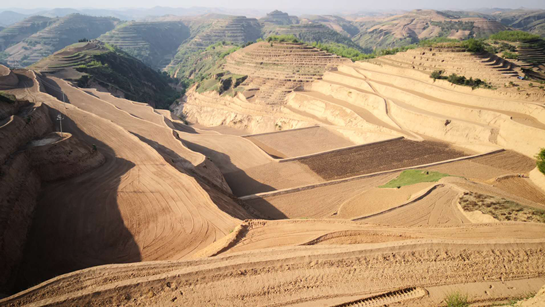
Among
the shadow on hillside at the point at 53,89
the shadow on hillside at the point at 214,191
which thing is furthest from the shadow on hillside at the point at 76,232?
the shadow on hillside at the point at 53,89

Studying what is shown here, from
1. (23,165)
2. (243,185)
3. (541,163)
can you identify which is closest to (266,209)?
(243,185)

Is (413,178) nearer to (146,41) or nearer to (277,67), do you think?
(277,67)

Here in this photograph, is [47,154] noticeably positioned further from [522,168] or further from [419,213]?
[522,168]

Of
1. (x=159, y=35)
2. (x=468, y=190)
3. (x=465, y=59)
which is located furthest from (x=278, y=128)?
(x=159, y=35)

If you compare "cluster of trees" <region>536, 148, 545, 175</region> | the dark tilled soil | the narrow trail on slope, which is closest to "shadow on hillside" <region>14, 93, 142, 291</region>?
the narrow trail on slope

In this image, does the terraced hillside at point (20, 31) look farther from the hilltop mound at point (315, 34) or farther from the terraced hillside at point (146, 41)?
the hilltop mound at point (315, 34)

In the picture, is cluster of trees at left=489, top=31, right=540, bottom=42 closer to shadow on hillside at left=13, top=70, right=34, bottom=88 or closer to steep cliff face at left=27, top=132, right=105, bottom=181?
steep cliff face at left=27, top=132, right=105, bottom=181

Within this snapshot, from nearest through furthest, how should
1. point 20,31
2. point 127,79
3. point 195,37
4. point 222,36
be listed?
point 127,79, point 20,31, point 222,36, point 195,37
